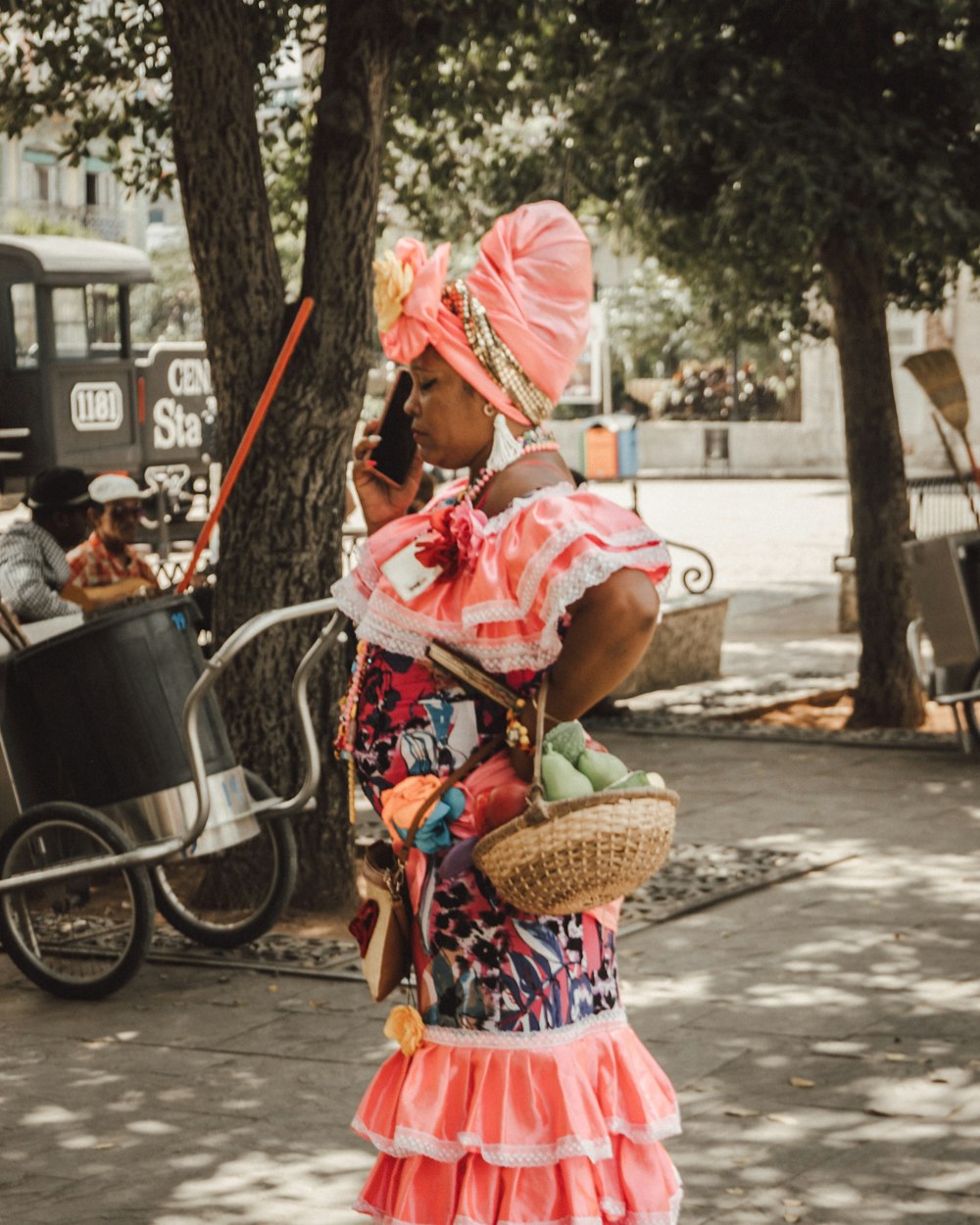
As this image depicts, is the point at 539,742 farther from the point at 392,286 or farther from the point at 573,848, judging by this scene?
the point at 392,286

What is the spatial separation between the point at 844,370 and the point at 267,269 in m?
5.15

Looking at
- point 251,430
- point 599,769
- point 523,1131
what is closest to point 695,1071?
point 251,430

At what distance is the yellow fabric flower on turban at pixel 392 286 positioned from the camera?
3170mm

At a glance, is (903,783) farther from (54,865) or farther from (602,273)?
(602,273)

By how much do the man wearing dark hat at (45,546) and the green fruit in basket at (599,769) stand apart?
5192 mm

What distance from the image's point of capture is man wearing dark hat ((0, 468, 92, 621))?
7953 mm

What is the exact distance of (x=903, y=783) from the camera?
9.62m

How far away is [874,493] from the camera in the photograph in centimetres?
1151

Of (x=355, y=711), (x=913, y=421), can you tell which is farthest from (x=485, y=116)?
(x=913, y=421)

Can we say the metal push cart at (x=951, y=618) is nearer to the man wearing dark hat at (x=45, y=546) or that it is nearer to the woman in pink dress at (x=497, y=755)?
the man wearing dark hat at (x=45, y=546)

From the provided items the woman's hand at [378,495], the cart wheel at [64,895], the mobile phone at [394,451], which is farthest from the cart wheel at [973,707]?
the woman's hand at [378,495]

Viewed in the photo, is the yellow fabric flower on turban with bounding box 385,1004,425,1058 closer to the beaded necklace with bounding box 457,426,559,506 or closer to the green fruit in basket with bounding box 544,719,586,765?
the green fruit in basket with bounding box 544,719,586,765

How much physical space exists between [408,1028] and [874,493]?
876 cm

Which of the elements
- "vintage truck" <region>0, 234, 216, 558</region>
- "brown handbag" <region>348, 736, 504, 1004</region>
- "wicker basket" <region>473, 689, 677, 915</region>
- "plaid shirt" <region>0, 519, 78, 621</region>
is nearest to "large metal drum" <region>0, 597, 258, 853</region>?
"plaid shirt" <region>0, 519, 78, 621</region>
